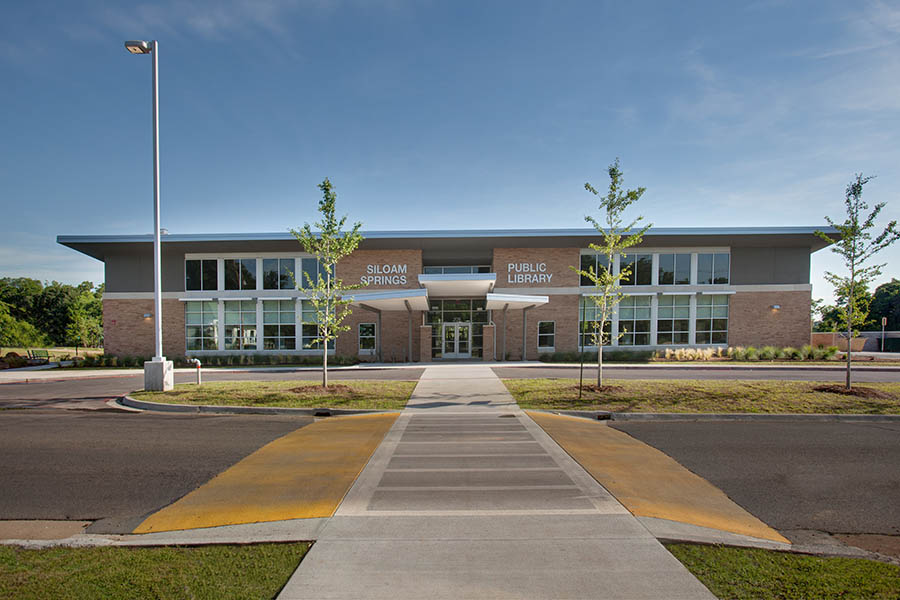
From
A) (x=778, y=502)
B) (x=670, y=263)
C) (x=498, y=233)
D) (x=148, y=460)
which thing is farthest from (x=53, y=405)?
(x=670, y=263)

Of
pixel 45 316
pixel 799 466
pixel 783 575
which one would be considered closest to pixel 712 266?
pixel 799 466

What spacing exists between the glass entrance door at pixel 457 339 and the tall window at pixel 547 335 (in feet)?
14.4

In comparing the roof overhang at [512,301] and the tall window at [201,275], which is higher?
the tall window at [201,275]

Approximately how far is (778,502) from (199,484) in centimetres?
721

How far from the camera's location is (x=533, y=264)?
95.5ft

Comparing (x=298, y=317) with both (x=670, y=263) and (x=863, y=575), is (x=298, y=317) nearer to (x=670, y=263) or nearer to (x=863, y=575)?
(x=670, y=263)

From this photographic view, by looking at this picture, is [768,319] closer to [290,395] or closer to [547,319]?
[547,319]

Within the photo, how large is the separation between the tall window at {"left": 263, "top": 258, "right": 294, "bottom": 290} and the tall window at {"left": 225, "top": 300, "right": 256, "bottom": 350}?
1.57 meters

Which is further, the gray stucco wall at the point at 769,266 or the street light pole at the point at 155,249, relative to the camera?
the gray stucco wall at the point at 769,266

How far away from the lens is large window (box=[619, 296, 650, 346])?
29672 mm

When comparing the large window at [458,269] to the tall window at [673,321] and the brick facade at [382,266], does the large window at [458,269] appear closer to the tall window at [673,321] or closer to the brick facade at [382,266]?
the brick facade at [382,266]

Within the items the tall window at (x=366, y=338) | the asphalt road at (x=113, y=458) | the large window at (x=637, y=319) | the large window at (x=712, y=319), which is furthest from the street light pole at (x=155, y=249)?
the large window at (x=712, y=319)

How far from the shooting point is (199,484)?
19.7 ft

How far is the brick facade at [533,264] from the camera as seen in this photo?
1143 inches
